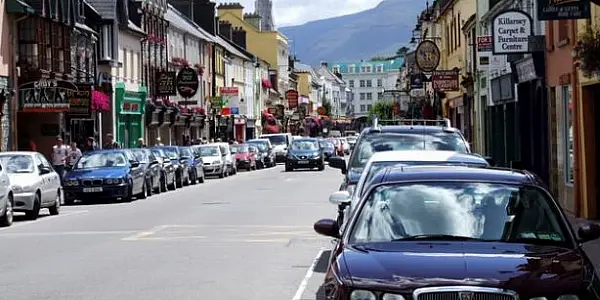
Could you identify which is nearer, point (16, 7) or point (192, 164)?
point (16, 7)

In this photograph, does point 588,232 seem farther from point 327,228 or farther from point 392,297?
point 392,297

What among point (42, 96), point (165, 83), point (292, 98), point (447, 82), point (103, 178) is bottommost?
point (103, 178)

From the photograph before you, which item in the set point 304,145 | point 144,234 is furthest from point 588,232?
point 304,145

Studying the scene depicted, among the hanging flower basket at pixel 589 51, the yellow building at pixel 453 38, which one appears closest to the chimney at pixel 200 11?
the yellow building at pixel 453 38

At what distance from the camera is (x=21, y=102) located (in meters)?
37.0

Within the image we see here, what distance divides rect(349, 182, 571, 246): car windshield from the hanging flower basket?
385cm

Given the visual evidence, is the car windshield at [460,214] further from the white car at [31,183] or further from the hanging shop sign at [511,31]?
the hanging shop sign at [511,31]

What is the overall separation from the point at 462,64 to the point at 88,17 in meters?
17.7

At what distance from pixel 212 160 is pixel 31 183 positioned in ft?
83.7

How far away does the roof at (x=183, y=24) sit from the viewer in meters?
69.2

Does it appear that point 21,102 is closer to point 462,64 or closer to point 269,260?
point 462,64

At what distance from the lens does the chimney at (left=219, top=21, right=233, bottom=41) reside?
3927 inches

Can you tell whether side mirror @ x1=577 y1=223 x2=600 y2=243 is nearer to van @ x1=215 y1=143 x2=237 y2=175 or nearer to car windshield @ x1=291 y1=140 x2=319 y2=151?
van @ x1=215 y1=143 x2=237 y2=175

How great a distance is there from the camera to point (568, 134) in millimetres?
22531
